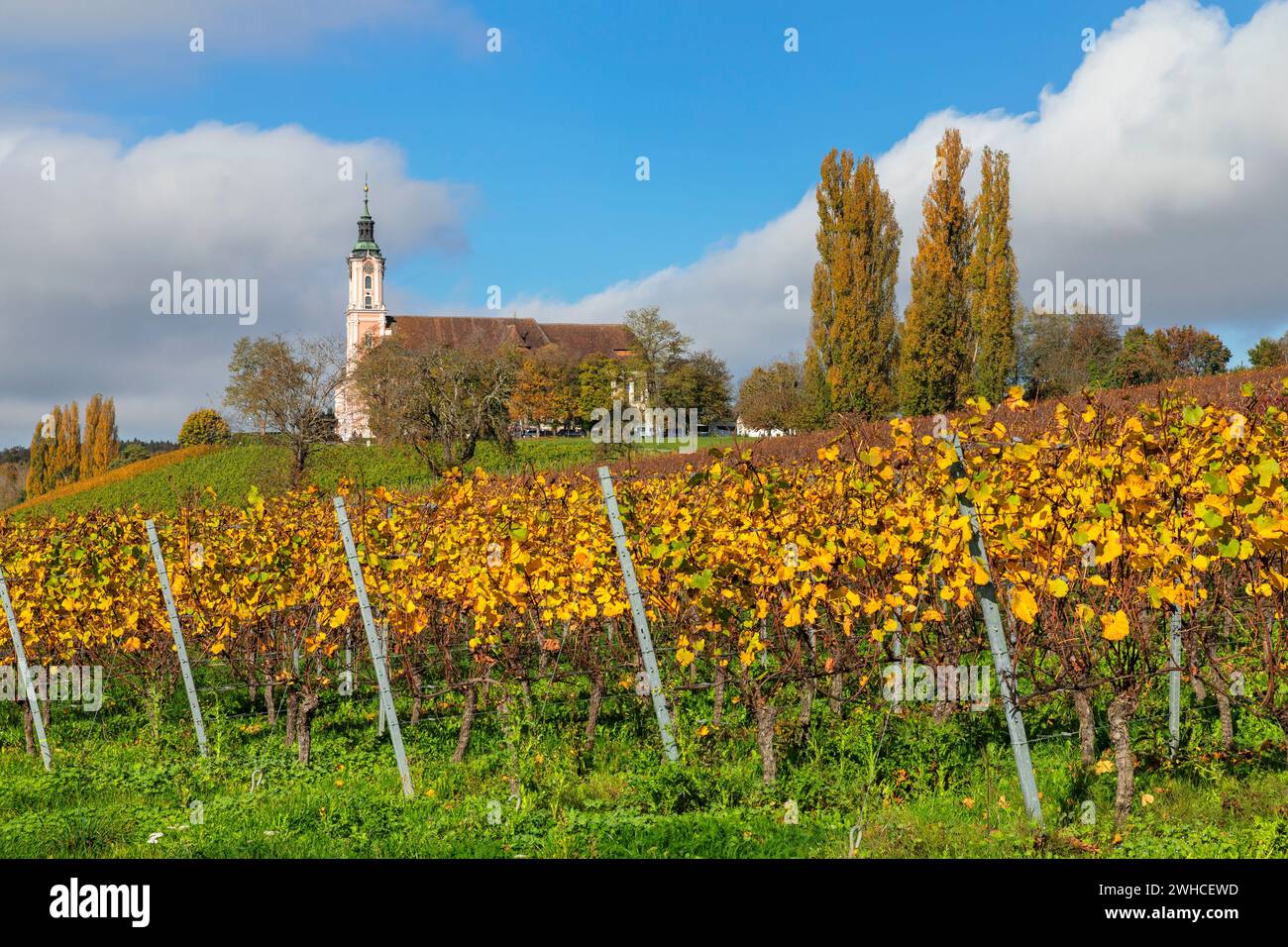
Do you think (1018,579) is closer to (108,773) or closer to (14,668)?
(108,773)

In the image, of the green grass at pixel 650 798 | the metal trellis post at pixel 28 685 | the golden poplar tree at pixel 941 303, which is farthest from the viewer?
the golden poplar tree at pixel 941 303

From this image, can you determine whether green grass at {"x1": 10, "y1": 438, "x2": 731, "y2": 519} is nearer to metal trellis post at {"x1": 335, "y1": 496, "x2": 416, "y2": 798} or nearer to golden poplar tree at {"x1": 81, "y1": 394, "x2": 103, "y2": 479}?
golden poplar tree at {"x1": 81, "y1": 394, "x2": 103, "y2": 479}

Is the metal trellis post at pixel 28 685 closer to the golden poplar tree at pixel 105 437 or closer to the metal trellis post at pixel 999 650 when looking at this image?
the metal trellis post at pixel 999 650

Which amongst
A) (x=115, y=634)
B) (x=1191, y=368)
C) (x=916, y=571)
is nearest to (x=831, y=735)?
(x=916, y=571)

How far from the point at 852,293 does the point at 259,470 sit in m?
21.9

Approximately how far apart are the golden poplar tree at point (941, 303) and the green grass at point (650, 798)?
2545 centimetres

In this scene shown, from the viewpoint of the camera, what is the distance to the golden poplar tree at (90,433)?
65.1 metres

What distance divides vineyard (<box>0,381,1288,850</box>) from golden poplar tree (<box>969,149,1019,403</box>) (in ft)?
77.7

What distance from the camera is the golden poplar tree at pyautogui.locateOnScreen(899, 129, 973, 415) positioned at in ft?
103

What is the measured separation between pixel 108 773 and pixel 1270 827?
6.64 meters

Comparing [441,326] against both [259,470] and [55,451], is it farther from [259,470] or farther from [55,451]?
[259,470]

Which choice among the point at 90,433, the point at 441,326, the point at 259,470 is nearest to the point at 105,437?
the point at 90,433

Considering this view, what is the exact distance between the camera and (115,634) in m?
8.62

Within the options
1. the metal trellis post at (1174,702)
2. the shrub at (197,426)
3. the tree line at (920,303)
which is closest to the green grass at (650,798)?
the metal trellis post at (1174,702)
